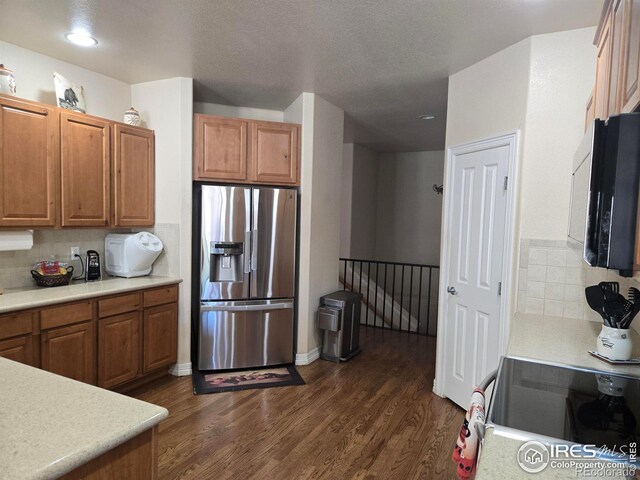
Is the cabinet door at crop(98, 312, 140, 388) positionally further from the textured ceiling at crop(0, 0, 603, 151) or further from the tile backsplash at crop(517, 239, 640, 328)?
the tile backsplash at crop(517, 239, 640, 328)

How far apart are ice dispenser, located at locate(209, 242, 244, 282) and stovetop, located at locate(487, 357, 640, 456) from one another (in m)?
2.48

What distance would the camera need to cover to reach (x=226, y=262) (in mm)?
3637

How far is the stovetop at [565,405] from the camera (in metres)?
1.15

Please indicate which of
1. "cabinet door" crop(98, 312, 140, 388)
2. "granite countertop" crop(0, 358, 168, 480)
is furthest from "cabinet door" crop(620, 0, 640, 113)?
"cabinet door" crop(98, 312, 140, 388)

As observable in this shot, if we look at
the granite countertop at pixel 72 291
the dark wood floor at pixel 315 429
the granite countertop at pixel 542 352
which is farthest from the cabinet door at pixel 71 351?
the granite countertop at pixel 542 352

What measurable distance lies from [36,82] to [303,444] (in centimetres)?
325

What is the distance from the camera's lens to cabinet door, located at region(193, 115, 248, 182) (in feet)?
11.9

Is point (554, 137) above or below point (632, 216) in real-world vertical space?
above

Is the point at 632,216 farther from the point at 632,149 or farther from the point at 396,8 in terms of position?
the point at 396,8

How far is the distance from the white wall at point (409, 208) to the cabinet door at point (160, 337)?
15.0ft

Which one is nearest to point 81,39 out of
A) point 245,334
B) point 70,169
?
point 70,169

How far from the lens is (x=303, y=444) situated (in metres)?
2.58

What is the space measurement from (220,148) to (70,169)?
1.21 meters

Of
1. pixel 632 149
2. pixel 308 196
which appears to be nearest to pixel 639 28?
pixel 632 149
